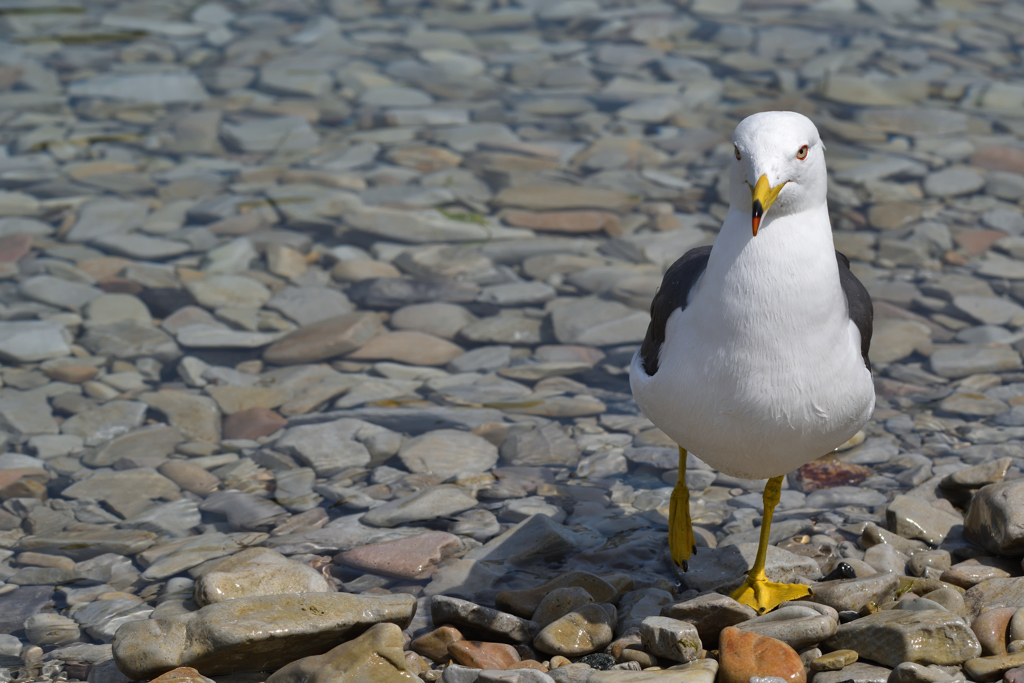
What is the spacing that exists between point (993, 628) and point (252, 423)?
14.6 ft

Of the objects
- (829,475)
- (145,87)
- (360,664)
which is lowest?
(829,475)

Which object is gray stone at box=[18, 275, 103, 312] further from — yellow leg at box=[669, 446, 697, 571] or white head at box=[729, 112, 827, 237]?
white head at box=[729, 112, 827, 237]

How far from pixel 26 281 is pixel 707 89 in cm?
761

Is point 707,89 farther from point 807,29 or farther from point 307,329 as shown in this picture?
point 307,329

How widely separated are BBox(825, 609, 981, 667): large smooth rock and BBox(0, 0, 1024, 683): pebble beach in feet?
0.04

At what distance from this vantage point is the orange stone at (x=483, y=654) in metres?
4.25

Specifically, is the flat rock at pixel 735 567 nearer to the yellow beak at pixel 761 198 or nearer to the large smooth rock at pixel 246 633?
the large smooth rock at pixel 246 633

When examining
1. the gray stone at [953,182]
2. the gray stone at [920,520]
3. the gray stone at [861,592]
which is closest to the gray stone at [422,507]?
the gray stone at [861,592]

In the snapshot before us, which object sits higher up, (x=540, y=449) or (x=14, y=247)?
(x=14, y=247)

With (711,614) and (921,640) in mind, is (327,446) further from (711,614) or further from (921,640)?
(921,640)

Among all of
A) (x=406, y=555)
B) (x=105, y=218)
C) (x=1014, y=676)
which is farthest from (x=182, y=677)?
(x=105, y=218)

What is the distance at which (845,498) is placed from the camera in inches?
220

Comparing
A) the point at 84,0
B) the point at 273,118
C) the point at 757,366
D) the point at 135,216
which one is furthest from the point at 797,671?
the point at 84,0

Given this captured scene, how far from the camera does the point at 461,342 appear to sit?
776 centimetres
